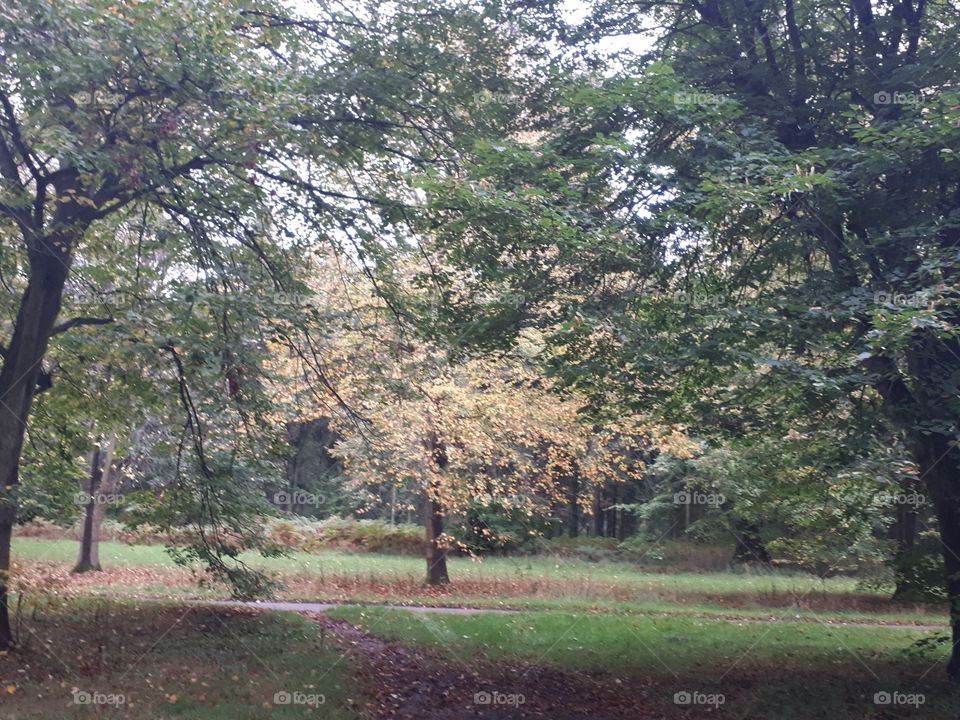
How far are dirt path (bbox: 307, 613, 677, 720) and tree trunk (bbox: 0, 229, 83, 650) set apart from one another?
15.4ft

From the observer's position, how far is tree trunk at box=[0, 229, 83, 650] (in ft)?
34.0

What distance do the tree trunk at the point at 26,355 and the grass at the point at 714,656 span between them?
600 cm

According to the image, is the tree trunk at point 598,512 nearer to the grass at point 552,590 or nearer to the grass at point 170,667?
the grass at point 552,590

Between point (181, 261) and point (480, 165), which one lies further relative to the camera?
point (181, 261)

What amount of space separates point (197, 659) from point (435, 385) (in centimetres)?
818

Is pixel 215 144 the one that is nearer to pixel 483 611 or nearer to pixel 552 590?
pixel 483 611

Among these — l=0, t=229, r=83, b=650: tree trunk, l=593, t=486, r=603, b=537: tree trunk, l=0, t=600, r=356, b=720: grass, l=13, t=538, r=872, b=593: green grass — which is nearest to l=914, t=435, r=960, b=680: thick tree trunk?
l=0, t=600, r=356, b=720: grass

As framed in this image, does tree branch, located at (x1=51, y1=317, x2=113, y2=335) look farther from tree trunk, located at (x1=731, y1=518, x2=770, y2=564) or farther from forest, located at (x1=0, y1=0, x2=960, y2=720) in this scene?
tree trunk, located at (x1=731, y1=518, x2=770, y2=564)

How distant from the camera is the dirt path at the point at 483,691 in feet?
31.1

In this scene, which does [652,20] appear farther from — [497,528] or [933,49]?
[497,528]

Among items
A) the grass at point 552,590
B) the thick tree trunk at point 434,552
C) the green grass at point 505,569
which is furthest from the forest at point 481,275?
the green grass at point 505,569

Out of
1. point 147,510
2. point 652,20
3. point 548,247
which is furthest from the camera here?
point 652,20

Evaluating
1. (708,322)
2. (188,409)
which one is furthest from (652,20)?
(188,409)

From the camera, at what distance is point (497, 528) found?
31594 mm
